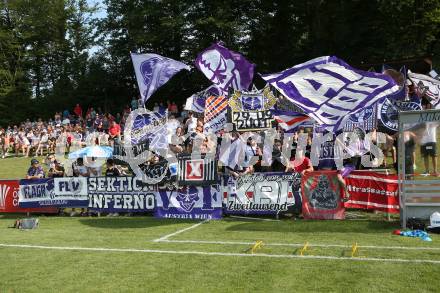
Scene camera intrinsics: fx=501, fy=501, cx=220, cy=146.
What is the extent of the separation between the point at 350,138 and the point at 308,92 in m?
3.69

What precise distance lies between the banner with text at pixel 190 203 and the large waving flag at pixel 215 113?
8.35 ft

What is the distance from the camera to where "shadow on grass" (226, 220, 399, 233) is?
35.8 ft

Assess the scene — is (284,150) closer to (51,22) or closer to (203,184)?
(203,184)

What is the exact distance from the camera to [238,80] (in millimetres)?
14969

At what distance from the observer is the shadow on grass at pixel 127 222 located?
42.0 feet

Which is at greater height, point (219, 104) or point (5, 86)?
point (5, 86)

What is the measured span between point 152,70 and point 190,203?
4.19 meters

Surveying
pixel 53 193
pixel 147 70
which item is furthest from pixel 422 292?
pixel 53 193

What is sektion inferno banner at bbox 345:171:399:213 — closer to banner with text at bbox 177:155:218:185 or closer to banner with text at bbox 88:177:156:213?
banner with text at bbox 177:155:218:185

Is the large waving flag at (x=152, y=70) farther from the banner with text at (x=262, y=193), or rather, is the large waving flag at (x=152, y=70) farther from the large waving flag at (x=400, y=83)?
the large waving flag at (x=400, y=83)

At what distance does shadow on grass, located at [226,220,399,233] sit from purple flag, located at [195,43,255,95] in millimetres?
4747

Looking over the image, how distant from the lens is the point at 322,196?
12.3m

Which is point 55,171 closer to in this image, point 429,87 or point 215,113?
point 215,113

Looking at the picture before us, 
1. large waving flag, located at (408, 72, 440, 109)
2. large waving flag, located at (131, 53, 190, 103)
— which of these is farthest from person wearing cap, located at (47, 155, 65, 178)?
large waving flag, located at (408, 72, 440, 109)
